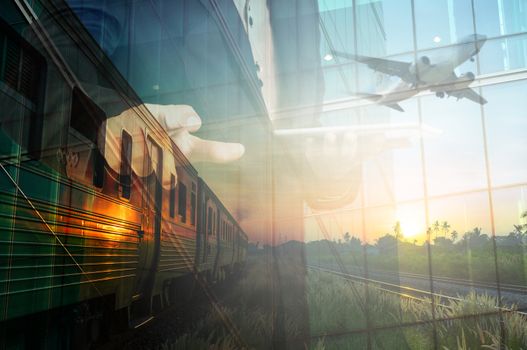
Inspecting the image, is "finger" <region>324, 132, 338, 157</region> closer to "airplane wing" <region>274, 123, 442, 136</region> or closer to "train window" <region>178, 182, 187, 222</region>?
"airplane wing" <region>274, 123, 442, 136</region>

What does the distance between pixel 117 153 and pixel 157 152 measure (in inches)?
13.8

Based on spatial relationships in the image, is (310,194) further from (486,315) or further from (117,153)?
(486,315)

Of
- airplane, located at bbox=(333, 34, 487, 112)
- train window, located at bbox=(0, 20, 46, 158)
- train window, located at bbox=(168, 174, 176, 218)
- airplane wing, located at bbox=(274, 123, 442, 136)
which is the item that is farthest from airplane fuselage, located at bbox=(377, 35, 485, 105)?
train window, located at bbox=(0, 20, 46, 158)

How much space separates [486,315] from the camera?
448 centimetres

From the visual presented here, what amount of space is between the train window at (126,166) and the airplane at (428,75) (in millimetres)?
2648

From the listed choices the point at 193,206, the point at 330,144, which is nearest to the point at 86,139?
the point at 193,206

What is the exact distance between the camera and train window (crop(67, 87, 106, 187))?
284 cm

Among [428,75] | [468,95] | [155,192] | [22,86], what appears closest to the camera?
[22,86]

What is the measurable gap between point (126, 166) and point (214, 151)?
90cm

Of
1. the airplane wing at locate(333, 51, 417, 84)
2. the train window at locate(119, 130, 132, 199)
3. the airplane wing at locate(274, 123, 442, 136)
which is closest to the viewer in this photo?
the train window at locate(119, 130, 132, 199)

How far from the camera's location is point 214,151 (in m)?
3.83

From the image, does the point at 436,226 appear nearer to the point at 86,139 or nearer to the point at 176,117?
the point at 176,117

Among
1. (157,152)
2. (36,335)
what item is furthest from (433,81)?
(36,335)

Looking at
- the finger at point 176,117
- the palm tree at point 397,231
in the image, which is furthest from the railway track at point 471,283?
the finger at point 176,117
